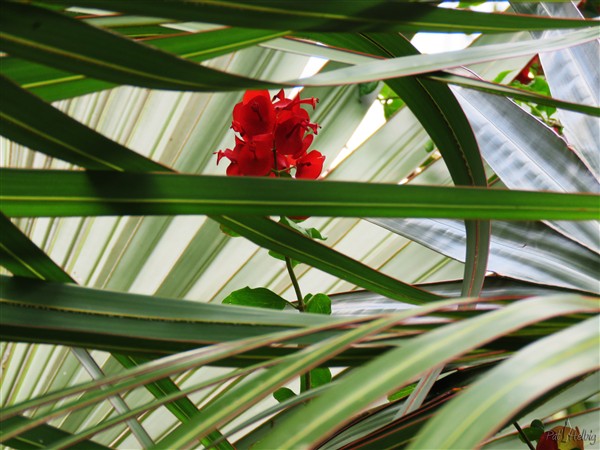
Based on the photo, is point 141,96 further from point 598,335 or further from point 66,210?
point 598,335

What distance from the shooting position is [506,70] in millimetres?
1234

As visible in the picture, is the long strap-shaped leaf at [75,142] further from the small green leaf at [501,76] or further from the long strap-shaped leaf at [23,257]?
the small green leaf at [501,76]

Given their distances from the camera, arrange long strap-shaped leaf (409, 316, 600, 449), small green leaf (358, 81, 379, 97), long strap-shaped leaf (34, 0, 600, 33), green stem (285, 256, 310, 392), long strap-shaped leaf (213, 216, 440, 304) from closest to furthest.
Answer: long strap-shaped leaf (409, 316, 600, 449), long strap-shaped leaf (34, 0, 600, 33), long strap-shaped leaf (213, 216, 440, 304), green stem (285, 256, 310, 392), small green leaf (358, 81, 379, 97)

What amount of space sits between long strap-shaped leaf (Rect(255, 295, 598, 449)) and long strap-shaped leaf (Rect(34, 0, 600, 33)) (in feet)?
0.58

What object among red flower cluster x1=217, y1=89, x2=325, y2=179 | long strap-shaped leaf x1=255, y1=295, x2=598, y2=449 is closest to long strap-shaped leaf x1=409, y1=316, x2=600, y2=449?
long strap-shaped leaf x1=255, y1=295, x2=598, y2=449

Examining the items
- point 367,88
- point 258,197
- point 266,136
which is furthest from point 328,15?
point 367,88

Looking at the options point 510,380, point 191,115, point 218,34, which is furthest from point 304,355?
point 191,115

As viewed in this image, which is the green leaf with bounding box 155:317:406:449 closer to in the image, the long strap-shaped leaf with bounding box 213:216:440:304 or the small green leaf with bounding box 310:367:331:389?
the long strap-shaped leaf with bounding box 213:216:440:304

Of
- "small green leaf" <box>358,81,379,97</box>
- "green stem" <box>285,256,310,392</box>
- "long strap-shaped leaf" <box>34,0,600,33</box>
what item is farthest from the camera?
"small green leaf" <box>358,81,379,97</box>

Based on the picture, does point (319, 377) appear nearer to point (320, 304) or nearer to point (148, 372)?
point (320, 304)

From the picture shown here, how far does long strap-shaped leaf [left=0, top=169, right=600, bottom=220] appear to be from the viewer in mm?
359

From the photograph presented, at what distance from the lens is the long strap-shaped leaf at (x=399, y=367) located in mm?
240

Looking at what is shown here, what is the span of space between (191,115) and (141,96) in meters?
0.09

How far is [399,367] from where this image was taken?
26cm
